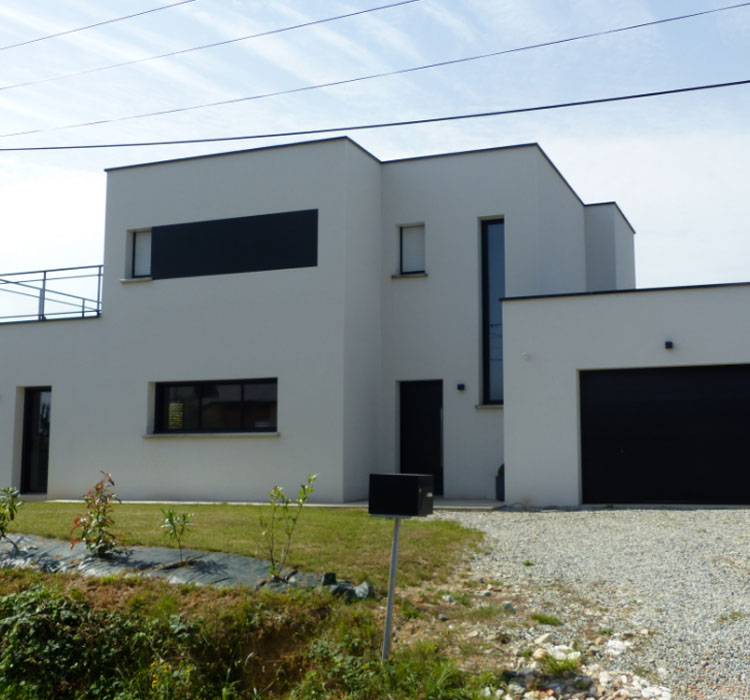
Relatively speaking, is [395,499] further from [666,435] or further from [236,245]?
[236,245]

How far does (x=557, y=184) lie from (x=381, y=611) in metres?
13.4

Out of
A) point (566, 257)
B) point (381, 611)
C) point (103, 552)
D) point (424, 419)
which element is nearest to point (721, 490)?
point (424, 419)

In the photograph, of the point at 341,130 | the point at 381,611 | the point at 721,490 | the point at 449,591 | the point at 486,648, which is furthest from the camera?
the point at 721,490

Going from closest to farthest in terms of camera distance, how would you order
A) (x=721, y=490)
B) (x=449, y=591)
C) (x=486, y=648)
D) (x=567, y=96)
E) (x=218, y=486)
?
(x=486, y=648), (x=449, y=591), (x=567, y=96), (x=721, y=490), (x=218, y=486)

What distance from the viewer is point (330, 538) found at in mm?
9891

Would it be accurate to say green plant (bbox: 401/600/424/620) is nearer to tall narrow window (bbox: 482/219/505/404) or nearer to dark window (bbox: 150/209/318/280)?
tall narrow window (bbox: 482/219/505/404)

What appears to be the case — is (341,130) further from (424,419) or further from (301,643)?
(301,643)

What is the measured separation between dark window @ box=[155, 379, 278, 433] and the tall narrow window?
4.22 metres

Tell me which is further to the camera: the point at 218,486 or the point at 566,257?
the point at 566,257

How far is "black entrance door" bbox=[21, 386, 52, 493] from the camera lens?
18.6 m

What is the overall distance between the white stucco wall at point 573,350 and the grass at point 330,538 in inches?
134

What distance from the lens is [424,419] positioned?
1728 cm

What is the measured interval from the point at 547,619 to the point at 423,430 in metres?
10.2

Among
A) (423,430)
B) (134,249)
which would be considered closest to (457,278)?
(423,430)
